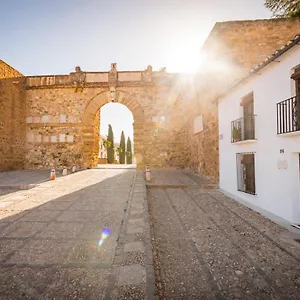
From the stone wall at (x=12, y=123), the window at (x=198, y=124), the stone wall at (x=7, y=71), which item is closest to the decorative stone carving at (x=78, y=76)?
the stone wall at (x=12, y=123)

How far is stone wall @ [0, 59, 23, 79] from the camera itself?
11928mm

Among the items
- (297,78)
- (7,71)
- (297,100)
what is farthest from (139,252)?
(7,71)

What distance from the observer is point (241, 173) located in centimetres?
641

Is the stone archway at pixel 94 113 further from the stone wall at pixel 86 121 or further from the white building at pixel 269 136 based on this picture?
the white building at pixel 269 136

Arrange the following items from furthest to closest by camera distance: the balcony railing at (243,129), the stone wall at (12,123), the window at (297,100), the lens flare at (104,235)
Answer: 1. the stone wall at (12,123)
2. the balcony railing at (243,129)
3. the window at (297,100)
4. the lens flare at (104,235)

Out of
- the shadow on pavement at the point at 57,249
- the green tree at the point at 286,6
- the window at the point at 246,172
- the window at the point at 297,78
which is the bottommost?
the shadow on pavement at the point at 57,249

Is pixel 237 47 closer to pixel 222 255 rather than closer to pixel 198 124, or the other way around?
pixel 198 124

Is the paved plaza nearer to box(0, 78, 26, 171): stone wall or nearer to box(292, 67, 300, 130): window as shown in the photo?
box(292, 67, 300, 130): window

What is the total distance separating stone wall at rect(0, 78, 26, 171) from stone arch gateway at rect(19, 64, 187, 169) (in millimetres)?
358

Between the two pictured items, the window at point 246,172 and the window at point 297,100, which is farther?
the window at point 246,172

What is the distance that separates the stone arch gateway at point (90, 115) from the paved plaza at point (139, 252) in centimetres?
888

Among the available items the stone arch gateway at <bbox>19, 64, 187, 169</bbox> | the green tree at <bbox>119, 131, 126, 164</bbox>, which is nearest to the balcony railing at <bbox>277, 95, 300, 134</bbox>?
the stone arch gateway at <bbox>19, 64, 187, 169</bbox>

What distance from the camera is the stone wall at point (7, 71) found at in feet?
39.1

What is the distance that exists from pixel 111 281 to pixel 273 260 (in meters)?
2.33
